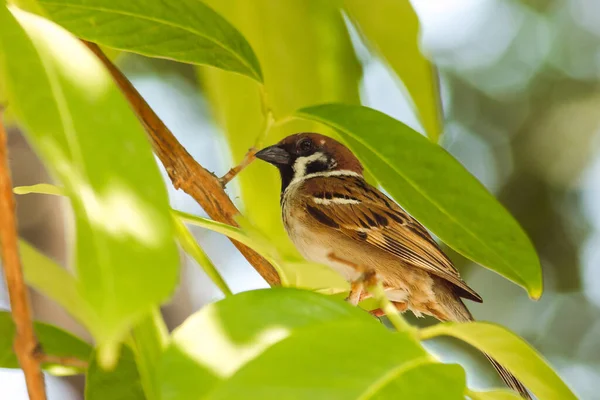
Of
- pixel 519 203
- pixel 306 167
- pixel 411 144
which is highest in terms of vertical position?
pixel 411 144

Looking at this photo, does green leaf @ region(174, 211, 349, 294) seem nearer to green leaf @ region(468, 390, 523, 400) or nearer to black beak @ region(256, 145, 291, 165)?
green leaf @ region(468, 390, 523, 400)

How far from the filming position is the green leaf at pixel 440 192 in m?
0.99

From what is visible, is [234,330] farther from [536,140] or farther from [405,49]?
[536,140]

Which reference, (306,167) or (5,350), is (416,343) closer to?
(5,350)

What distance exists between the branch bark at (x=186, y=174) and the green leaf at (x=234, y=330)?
482mm

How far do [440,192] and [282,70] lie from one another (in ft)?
1.74

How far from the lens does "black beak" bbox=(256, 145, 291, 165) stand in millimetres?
1969

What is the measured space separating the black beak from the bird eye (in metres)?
0.10

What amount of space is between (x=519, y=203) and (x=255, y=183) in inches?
93.3

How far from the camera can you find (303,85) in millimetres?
1476

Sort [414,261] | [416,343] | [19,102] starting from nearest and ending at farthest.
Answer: [19,102] < [416,343] < [414,261]

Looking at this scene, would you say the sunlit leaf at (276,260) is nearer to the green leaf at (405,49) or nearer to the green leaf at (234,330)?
the green leaf at (234,330)

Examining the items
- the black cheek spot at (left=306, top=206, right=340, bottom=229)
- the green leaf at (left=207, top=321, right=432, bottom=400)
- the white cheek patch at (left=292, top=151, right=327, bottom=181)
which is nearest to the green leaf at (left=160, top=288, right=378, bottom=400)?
the green leaf at (left=207, top=321, right=432, bottom=400)

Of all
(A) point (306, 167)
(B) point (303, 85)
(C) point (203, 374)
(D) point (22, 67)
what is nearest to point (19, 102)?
(D) point (22, 67)
